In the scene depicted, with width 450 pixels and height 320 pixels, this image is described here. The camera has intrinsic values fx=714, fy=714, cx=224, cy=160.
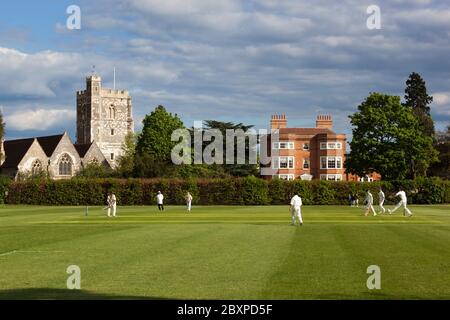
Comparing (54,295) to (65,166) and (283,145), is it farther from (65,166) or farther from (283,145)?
(65,166)

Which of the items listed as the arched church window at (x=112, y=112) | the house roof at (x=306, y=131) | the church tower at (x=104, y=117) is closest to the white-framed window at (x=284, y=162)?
the house roof at (x=306, y=131)

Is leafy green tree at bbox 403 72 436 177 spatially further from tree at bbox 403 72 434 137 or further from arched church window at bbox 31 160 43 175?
arched church window at bbox 31 160 43 175

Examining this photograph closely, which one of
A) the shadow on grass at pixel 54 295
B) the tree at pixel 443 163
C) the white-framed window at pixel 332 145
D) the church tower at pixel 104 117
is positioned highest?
the church tower at pixel 104 117

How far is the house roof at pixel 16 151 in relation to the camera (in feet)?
428

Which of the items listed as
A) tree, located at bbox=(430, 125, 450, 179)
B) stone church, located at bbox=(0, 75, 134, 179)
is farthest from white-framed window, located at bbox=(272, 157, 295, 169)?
stone church, located at bbox=(0, 75, 134, 179)

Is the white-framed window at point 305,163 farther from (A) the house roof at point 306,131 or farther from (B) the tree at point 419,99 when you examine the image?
(B) the tree at point 419,99

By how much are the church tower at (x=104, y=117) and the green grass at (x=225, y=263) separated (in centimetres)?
13966

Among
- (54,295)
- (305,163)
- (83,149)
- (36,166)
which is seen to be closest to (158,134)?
(305,163)

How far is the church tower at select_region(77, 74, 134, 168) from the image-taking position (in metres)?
170

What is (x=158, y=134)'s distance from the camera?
109 m

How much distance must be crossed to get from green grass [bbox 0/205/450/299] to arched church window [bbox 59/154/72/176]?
10577 centimetres

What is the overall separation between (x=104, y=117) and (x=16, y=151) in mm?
39582

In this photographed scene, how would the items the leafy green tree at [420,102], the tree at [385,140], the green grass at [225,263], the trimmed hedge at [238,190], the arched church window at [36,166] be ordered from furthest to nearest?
the arched church window at [36,166] → the leafy green tree at [420,102] → the tree at [385,140] → the trimmed hedge at [238,190] → the green grass at [225,263]

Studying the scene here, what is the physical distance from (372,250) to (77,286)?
1118cm
